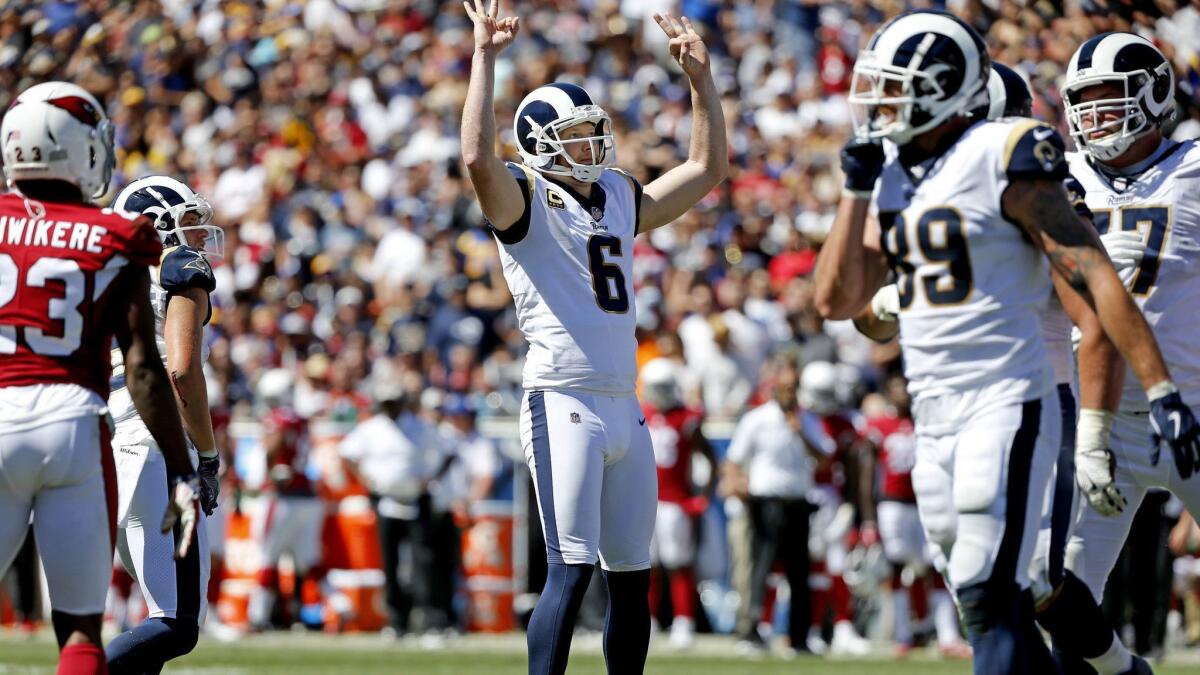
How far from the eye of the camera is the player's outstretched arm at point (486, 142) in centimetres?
605

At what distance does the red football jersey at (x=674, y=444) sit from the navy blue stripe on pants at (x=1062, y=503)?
754cm

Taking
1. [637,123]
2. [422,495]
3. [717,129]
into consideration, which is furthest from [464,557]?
[717,129]

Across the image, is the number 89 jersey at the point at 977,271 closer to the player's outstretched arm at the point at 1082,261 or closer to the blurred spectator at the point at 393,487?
the player's outstretched arm at the point at 1082,261

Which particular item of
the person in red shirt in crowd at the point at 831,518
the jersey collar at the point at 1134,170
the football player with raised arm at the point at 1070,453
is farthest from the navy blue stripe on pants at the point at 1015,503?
the person in red shirt in crowd at the point at 831,518

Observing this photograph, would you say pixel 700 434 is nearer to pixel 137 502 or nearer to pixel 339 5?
pixel 137 502

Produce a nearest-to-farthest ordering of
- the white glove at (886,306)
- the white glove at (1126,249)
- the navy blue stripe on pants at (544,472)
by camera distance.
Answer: the white glove at (886,306), the navy blue stripe on pants at (544,472), the white glove at (1126,249)

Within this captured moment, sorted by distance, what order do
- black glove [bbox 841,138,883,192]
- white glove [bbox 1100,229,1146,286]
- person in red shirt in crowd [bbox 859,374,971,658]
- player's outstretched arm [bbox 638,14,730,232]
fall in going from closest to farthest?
black glove [bbox 841,138,883,192] < white glove [bbox 1100,229,1146,286] < player's outstretched arm [bbox 638,14,730,232] < person in red shirt in crowd [bbox 859,374,971,658]

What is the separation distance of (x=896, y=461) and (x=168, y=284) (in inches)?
293

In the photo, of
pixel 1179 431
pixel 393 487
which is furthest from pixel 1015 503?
pixel 393 487

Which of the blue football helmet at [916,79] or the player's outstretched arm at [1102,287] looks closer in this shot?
the player's outstretched arm at [1102,287]

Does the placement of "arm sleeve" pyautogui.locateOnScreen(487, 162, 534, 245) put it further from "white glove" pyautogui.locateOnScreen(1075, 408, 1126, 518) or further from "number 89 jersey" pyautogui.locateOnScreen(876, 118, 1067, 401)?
"white glove" pyautogui.locateOnScreen(1075, 408, 1126, 518)

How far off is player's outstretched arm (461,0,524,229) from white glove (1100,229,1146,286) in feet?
6.89

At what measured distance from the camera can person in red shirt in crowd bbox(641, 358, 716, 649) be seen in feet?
41.8

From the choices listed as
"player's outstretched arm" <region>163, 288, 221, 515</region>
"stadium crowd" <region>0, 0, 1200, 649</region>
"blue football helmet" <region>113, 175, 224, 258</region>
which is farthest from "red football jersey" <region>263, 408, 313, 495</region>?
"player's outstretched arm" <region>163, 288, 221, 515</region>
